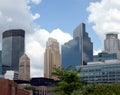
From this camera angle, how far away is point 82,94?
3447 centimetres

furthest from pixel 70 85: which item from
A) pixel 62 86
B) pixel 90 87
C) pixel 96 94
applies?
pixel 96 94

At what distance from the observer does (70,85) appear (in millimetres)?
53156

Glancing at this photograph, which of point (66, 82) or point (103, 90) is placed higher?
point (66, 82)

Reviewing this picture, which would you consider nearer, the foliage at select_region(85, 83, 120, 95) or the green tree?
the foliage at select_region(85, 83, 120, 95)

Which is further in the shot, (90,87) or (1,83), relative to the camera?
(1,83)

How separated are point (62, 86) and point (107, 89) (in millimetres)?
20671

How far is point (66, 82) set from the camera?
53.3 meters

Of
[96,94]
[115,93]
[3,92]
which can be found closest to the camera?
[115,93]

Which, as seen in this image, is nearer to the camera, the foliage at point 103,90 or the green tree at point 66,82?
the foliage at point 103,90

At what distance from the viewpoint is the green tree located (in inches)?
2064

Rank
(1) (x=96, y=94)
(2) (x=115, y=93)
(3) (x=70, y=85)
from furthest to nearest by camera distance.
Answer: (3) (x=70, y=85)
(1) (x=96, y=94)
(2) (x=115, y=93)

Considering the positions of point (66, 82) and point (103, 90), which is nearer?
point (103, 90)

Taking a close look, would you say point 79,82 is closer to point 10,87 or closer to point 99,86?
point 99,86

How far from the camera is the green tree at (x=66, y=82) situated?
172 ft
